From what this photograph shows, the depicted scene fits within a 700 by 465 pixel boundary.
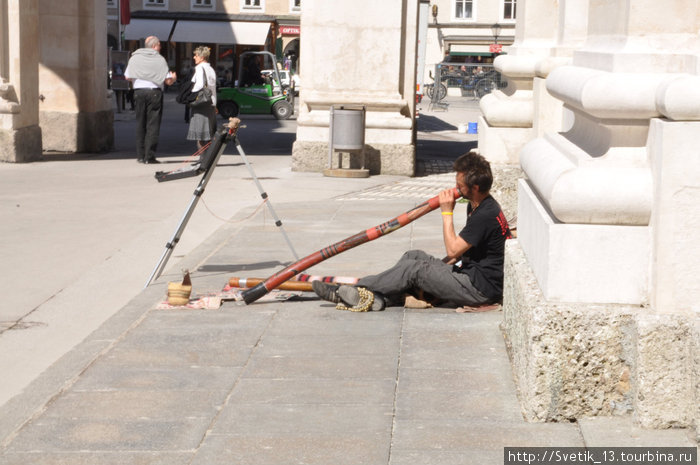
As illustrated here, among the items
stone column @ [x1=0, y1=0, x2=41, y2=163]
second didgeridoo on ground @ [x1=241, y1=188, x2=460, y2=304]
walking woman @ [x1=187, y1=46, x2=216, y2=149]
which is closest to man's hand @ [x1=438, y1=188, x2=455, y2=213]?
second didgeridoo on ground @ [x1=241, y1=188, x2=460, y2=304]

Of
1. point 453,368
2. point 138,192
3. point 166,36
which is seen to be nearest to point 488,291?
point 453,368

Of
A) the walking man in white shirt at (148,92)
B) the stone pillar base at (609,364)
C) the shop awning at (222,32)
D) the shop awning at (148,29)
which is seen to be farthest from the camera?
the shop awning at (148,29)

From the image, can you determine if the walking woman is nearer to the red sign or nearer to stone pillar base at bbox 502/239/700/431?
stone pillar base at bbox 502/239/700/431

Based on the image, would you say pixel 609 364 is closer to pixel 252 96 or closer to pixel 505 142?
pixel 505 142

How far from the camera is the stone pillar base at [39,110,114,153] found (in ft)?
62.2

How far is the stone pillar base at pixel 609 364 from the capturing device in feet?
14.6

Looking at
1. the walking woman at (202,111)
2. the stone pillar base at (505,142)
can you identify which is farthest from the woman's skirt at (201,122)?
the stone pillar base at (505,142)

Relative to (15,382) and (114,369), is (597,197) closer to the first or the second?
(114,369)

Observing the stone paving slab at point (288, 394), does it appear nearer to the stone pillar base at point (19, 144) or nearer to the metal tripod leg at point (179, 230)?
the metal tripod leg at point (179, 230)

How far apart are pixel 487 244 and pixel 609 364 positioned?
230cm

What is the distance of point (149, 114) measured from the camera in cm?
1720

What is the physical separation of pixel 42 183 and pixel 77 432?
10.4 m

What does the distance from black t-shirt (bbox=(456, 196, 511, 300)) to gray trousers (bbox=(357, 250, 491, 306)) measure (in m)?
0.06

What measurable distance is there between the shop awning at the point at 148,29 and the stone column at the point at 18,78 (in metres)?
40.7
